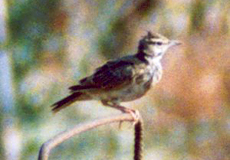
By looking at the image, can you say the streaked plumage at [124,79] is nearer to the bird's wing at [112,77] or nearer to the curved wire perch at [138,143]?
the bird's wing at [112,77]

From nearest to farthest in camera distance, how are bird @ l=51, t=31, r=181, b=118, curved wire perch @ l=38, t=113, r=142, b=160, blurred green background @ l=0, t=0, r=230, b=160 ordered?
1. curved wire perch @ l=38, t=113, r=142, b=160
2. bird @ l=51, t=31, r=181, b=118
3. blurred green background @ l=0, t=0, r=230, b=160

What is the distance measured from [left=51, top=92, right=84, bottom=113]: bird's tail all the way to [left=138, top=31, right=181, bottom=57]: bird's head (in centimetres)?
37

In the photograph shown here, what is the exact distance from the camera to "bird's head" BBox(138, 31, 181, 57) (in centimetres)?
405

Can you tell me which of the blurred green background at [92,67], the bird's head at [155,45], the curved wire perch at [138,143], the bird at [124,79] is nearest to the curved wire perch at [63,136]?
the curved wire perch at [138,143]

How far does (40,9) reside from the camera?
588 centimetres

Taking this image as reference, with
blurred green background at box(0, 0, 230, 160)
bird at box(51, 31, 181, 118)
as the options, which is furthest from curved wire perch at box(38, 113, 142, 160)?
blurred green background at box(0, 0, 230, 160)

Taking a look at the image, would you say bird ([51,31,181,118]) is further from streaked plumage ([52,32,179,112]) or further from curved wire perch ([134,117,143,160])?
curved wire perch ([134,117,143,160])

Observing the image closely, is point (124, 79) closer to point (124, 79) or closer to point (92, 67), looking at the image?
point (124, 79)

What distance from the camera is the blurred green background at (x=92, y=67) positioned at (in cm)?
568

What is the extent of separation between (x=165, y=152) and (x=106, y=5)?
1059 mm

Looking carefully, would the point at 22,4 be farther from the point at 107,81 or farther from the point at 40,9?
the point at 107,81

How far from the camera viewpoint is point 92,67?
18.3 ft

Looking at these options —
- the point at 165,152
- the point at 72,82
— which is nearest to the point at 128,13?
the point at 72,82

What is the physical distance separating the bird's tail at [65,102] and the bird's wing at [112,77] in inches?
2.0
